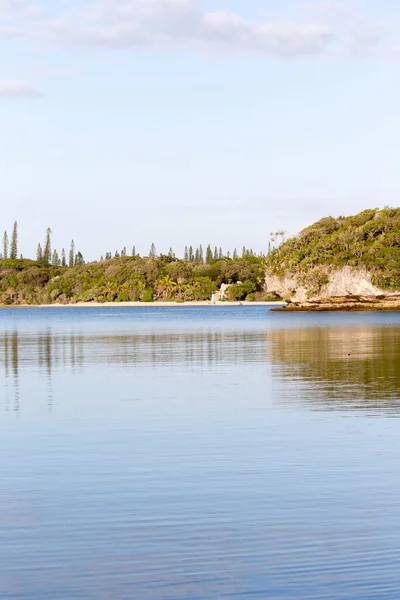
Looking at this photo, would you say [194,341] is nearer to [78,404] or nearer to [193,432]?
[78,404]

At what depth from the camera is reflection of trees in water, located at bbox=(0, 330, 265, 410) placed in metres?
33.2

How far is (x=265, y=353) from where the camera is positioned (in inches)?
1625

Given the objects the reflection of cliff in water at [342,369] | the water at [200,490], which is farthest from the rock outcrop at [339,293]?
the water at [200,490]

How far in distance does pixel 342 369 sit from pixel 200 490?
787 inches

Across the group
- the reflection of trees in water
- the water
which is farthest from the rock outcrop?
the water

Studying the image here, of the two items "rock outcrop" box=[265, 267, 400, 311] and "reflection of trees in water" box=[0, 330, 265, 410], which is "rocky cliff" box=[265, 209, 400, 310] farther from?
"reflection of trees in water" box=[0, 330, 265, 410]

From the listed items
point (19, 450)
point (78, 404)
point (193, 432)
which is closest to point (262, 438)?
point (193, 432)

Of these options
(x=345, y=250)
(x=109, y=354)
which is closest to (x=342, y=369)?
Answer: (x=109, y=354)

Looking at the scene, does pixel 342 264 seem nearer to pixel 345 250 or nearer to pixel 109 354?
pixel 345 250

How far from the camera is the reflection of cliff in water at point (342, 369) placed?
22750 mm

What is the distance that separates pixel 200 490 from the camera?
40.0 feet

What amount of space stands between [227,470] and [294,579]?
16.9ft

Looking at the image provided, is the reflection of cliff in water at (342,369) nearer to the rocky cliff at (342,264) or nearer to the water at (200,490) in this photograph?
the water at (200,490)

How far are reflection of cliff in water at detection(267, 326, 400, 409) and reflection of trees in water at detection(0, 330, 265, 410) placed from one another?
188 centimetres
